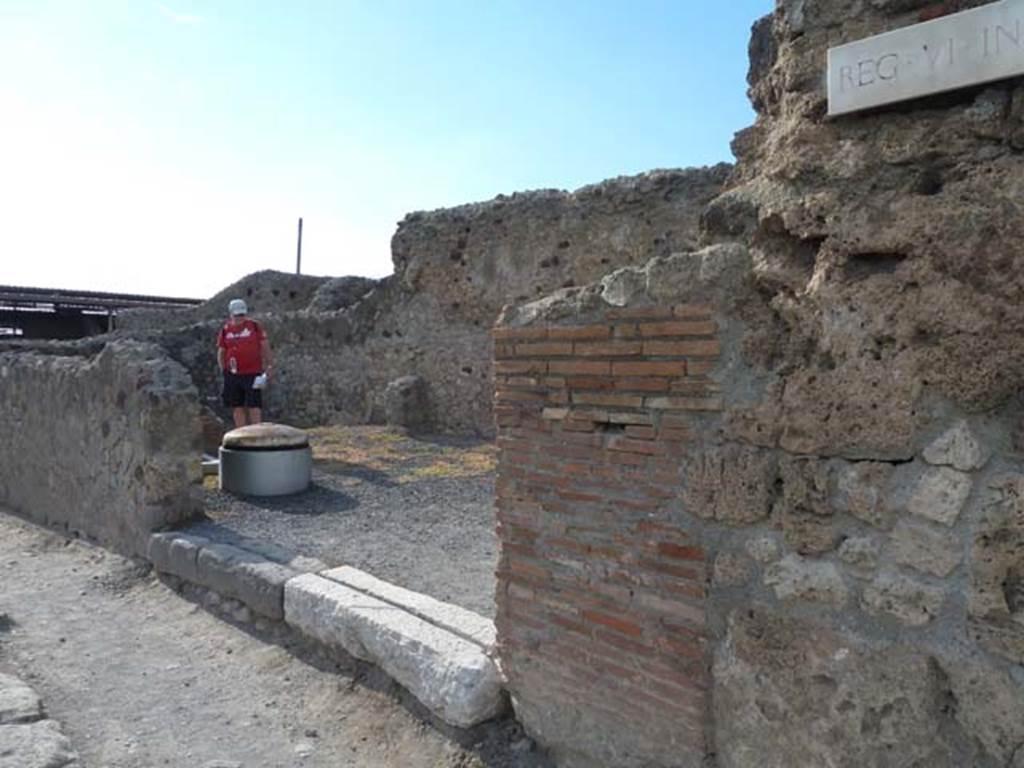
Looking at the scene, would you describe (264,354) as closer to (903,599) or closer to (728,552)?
(728,552)

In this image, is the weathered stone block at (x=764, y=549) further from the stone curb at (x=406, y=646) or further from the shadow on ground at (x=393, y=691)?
the stone curb at (x=406, y=646)

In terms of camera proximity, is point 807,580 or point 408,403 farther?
point 408,403

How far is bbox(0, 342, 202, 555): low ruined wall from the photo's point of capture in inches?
221

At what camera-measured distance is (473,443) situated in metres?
9.88

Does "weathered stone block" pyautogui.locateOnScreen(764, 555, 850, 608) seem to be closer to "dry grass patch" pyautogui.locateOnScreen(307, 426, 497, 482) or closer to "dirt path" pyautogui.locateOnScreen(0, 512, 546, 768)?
"dirt path" pyautogui.locateOnScreen(0, 512, 546, 768)

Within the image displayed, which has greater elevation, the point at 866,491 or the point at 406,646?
the point at 866,491

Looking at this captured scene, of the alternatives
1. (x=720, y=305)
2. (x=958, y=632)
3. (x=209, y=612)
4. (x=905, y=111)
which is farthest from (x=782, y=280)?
(x=209, y=612)

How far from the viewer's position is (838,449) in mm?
2072

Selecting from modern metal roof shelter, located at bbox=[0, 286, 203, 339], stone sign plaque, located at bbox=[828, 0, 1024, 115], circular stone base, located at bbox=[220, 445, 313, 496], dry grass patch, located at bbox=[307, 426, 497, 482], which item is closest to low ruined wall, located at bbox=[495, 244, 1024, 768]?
stone sign plaque, located at bbox=[828, 0, 1024, 115]

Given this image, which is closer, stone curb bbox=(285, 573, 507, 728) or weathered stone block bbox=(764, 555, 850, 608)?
weathered stone block bbox=(764, 555, 850, 608)

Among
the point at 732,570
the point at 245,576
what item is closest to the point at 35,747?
the point at 245,576

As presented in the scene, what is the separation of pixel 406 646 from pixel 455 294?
7891 millimetres

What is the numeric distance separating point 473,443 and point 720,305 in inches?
303

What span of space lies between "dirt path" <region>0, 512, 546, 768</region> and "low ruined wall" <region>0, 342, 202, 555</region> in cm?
65
